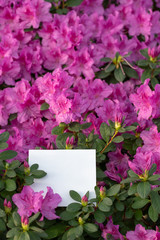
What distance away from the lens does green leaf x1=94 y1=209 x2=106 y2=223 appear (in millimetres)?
1255

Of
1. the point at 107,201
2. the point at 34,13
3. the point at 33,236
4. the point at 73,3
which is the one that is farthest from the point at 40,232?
the point at 73,3

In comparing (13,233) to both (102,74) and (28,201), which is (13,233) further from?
(102,74)

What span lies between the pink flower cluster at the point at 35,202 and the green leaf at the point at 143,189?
0.27 m

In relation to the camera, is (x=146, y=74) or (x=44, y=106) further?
(x=146, y=74)

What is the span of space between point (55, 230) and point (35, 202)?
0.46ft

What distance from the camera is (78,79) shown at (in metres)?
1.93

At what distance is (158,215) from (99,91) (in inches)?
27.4

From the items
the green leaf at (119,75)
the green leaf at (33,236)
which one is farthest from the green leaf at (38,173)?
the green leaf at (119,75)

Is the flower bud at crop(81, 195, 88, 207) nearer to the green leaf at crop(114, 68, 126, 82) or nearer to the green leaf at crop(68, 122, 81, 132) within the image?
the green leaf at crop(68, 122, 81, 132)

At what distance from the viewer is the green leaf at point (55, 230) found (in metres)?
1.28

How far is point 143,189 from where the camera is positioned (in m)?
1.24

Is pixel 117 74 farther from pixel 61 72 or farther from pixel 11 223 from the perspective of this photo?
pixel 11 223

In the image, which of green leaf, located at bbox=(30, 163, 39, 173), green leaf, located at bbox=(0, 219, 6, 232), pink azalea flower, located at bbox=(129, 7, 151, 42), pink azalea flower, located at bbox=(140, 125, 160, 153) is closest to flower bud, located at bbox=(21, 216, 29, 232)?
green leaf, located at bbox=(0, 219, 6, 232)

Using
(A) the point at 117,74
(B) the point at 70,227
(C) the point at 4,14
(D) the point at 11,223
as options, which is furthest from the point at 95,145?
(C) the point at 4,14
